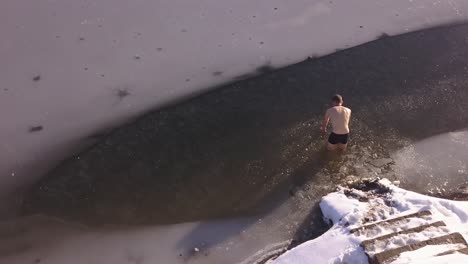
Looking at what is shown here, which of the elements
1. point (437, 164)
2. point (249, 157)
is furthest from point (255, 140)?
point (437, 164)

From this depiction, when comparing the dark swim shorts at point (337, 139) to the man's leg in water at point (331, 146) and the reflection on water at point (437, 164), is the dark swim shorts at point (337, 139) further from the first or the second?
the reflection on water at point (437, 164)

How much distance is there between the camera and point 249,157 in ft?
→ 22.3

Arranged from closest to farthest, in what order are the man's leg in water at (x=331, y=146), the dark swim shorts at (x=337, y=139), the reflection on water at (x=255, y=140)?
1. the reflection on water at (x=255, y=140)
2. the dark swim shorts at (x=337, y=139)
3. the man's leg in water at (x=331, y=146)

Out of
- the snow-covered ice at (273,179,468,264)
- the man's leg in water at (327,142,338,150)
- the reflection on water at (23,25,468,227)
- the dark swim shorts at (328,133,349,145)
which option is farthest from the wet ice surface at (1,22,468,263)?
the snow-covered ice at (273,179,468,264)

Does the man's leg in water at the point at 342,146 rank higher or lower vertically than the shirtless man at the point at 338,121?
lower

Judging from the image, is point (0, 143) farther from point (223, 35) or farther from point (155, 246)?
point (223, 35)

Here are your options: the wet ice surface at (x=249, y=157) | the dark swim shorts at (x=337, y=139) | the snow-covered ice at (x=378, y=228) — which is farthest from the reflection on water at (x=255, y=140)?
the snow-covered ice at (x=378, y=228)

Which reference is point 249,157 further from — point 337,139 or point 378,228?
point 378,228

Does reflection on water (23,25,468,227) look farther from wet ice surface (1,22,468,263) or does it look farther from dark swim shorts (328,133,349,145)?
dark swim shorts (328,133,349,145)

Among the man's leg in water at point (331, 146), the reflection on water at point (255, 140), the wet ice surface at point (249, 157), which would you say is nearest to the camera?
the wet ice surface at point (249, 157)

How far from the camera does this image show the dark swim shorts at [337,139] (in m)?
6.57

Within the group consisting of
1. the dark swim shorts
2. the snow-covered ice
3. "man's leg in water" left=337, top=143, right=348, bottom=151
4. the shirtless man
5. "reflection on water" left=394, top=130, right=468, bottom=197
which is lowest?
the snow-covered ice

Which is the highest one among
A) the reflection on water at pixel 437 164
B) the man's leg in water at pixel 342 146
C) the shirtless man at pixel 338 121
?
the shirtless man at pixel 338 121

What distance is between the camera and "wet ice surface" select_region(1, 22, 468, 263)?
5.85m
